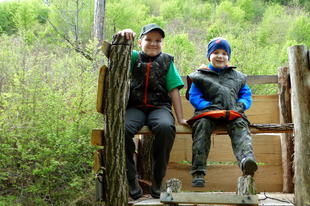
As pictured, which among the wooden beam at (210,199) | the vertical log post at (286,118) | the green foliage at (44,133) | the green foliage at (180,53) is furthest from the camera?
the green foliage at (180,53)

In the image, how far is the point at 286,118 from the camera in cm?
350

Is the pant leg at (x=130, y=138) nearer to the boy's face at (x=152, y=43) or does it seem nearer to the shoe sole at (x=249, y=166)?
the boy's face at (x=152, y=43)

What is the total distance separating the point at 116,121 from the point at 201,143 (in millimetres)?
771

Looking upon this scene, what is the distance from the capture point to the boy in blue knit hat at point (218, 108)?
236 cm

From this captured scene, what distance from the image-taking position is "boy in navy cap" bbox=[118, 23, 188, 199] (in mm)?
2496

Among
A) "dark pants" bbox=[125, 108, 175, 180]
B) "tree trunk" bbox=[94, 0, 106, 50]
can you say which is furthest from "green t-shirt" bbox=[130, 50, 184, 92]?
"tree trunk" bbox=[94, 0, 106, 50]

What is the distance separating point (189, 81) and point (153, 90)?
1.49 ft

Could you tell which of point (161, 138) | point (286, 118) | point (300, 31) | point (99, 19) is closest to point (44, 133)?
point (161, 138)

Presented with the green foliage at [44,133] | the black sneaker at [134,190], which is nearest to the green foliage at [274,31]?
the green foliage at [44,133]

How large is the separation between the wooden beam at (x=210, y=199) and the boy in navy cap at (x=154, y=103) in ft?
2.11

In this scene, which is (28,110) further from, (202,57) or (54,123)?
(202,57)

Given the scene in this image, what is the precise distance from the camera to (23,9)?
2130cm

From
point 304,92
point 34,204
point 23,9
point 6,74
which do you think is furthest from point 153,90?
point 23,9

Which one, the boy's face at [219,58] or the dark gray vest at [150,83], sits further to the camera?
the boy's face at [219,58]
